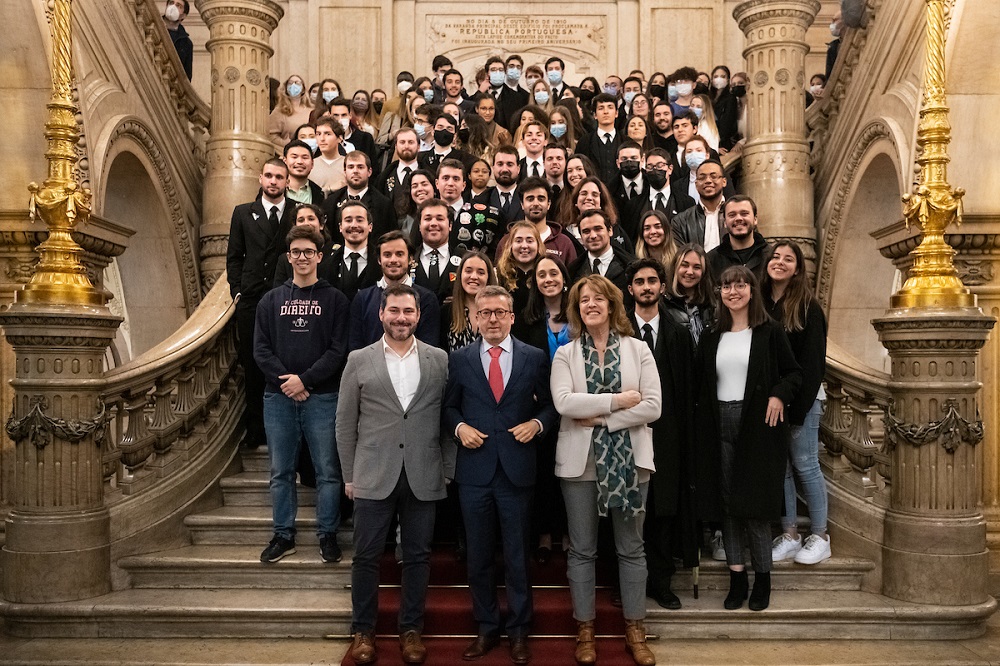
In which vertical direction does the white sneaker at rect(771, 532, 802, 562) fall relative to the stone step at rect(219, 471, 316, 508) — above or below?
below

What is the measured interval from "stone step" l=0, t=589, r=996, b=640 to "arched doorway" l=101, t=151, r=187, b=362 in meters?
4.48

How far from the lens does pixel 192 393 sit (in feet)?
22.0

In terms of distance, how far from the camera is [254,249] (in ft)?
22.2

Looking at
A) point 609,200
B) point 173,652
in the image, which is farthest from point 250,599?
point 609,200

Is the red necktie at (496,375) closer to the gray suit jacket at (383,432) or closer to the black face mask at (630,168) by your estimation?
the gray suit jacket at (383,432)

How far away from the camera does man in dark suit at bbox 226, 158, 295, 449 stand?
6.69m

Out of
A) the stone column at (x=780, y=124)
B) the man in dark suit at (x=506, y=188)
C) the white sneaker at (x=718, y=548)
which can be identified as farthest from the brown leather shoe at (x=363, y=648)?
the stone column at (x=780, y=124)

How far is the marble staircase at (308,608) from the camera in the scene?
546 cm

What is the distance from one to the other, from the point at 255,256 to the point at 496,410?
258 cm

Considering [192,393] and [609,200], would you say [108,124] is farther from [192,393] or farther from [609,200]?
[609,200]

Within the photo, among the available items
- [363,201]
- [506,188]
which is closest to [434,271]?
[363,201]

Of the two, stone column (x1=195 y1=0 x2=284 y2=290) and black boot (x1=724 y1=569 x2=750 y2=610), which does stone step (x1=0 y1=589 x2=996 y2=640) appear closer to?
black boot (x1=724 y1=569 x2=750 y2=610)

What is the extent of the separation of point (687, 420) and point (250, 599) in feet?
8.65

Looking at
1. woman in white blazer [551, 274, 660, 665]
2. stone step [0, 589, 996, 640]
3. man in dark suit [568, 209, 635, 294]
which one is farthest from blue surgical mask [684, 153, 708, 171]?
stone step [0, 589, 996, 640]
